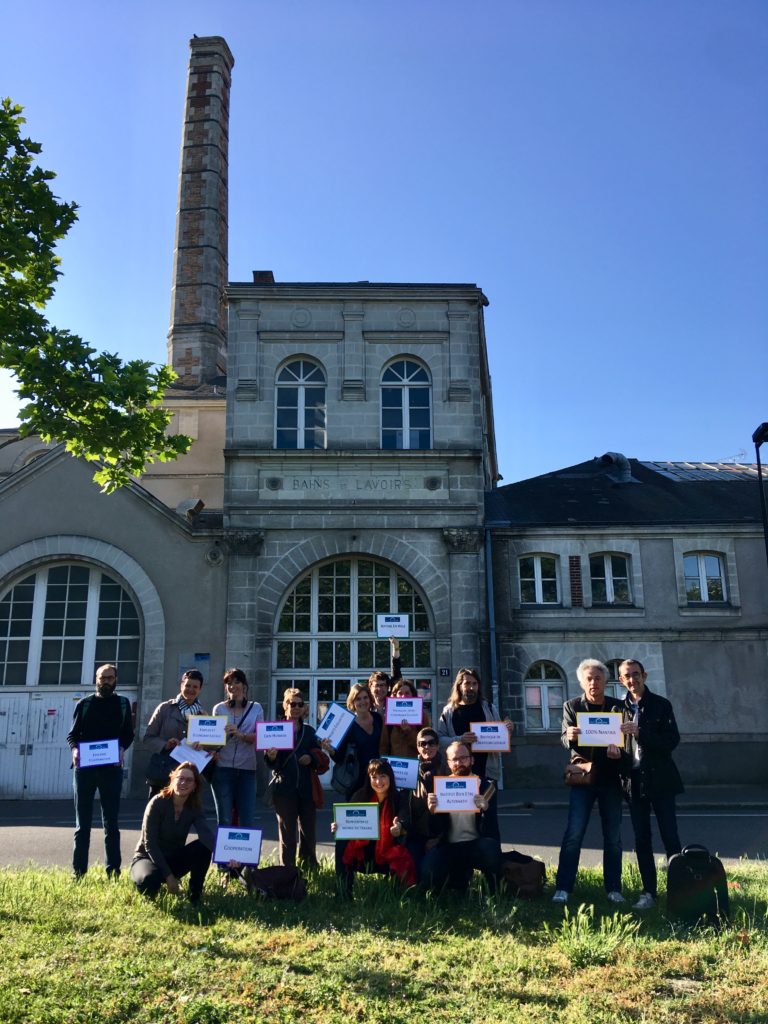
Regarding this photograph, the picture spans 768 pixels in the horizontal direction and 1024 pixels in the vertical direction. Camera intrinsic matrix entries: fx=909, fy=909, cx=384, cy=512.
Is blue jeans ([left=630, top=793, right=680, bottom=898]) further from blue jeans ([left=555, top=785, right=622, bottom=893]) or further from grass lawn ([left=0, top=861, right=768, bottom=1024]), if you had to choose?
grass lawn ([left=0, top=861, right=768, bottom=1024])

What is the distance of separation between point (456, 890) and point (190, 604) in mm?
11962

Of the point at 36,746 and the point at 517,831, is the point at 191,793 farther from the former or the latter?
the point at 36,746

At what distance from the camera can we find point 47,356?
9633 millimetres

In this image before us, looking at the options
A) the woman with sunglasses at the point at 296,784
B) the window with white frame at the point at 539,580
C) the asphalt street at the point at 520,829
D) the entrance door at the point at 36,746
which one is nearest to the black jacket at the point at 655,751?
the asphalt street at the point at 520,829

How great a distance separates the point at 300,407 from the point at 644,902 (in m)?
14.3

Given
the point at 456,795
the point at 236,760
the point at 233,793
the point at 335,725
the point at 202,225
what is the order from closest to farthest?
the point at 456,795 < the point at 335,725 < the point at 236,760 < the point at 233,793 < the point at 202,225

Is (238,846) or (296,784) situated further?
(296,784)

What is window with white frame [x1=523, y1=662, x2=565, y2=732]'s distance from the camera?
18.7 metres

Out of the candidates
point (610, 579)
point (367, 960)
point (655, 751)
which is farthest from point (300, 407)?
point (367, 960)

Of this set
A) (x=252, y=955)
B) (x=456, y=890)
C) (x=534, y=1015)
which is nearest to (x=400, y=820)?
(x=456, y=890)

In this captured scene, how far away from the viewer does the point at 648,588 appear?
63.9 ft

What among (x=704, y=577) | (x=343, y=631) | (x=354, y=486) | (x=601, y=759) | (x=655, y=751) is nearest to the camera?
(x=655, y=751)

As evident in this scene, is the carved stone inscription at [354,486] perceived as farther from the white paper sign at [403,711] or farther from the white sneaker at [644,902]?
the white sneaker at [644,902]

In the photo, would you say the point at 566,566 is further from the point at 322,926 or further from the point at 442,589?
the point at 322,926
